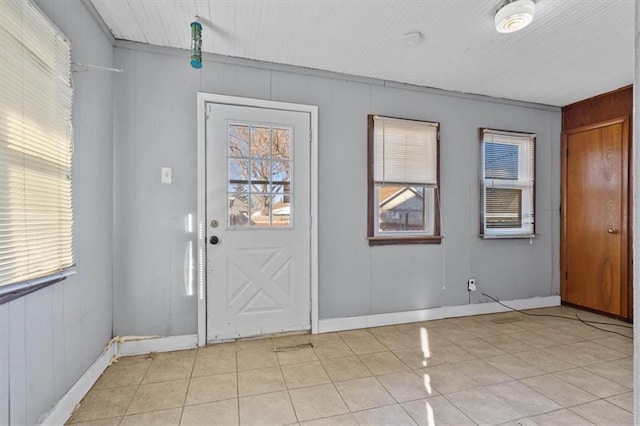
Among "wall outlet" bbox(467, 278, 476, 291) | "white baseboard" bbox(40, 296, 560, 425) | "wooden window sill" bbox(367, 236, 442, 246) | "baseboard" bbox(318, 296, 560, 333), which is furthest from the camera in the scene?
"wall outlet" bbox(467, 278, 476, 291)

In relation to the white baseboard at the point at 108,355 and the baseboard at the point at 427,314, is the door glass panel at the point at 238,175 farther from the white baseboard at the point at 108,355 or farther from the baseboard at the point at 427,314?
the baseboard at the point at 427,314

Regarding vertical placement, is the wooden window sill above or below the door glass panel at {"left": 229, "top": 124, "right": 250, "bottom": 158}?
below

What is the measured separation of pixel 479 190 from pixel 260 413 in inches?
123

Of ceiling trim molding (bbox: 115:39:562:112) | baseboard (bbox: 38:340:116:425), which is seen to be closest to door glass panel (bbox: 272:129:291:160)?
ceiling trim molding (bbox: 115:39:562:112)

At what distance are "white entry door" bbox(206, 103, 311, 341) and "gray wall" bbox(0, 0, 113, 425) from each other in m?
0.74

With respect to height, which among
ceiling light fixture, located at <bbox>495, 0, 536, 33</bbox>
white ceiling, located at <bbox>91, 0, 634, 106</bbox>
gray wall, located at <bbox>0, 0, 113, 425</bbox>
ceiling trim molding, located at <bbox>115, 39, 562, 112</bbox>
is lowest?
gray wall, located at <bbox>0, 0, 113, 425</bbox>

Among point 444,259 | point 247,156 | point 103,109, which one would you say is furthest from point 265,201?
point 444,259

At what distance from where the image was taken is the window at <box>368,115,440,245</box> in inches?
125

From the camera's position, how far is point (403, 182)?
3252 millimetres

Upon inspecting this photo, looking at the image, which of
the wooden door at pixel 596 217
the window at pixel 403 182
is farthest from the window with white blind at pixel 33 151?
the wooden door at pixel 596 217

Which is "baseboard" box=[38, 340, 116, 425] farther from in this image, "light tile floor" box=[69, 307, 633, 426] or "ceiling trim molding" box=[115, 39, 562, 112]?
"ceiling trim molding" box=[115, 39, 562, 112]

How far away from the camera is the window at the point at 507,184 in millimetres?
3582

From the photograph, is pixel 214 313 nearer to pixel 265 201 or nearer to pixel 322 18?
pixel 265 201

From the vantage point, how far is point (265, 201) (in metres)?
2.82
